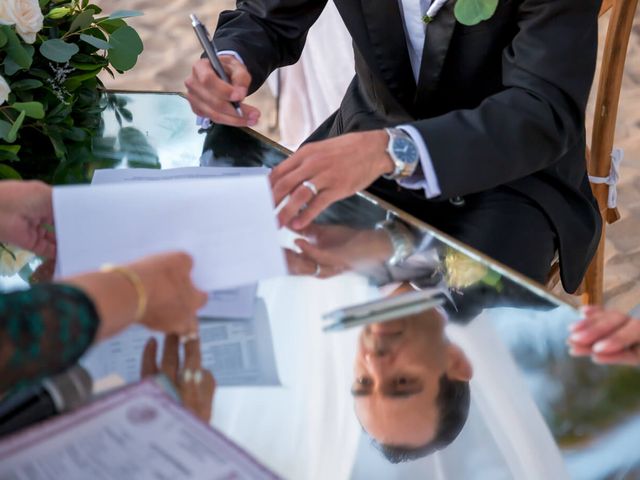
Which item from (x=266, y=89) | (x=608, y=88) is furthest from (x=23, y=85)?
(x=266, y=89)

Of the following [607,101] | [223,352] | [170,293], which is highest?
[170,293]

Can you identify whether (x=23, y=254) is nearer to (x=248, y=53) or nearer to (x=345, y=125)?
(x=248, y=53)

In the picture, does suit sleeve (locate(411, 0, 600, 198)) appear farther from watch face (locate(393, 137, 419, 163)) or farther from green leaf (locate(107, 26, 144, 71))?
green leaf (locate(107, 26, 144, 71))

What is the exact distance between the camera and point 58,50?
1.12 meters

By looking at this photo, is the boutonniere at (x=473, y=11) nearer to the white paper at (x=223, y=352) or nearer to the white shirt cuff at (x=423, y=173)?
the white shirt cuff at (x=423, y=173)

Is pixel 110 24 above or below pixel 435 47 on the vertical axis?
above

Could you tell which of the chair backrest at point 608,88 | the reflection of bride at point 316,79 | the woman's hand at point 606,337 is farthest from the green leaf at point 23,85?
the reflection of bride at point 316,79

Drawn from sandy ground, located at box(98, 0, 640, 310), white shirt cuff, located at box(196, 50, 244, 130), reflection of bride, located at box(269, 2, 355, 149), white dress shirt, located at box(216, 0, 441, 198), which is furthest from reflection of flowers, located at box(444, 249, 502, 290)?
reflection of bride, located at box(269, 2, 355, 149)

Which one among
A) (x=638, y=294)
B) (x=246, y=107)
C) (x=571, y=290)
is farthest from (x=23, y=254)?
(x=638, y=294)

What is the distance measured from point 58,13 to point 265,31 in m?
0.35

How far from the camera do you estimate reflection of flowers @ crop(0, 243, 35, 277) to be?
969 mm

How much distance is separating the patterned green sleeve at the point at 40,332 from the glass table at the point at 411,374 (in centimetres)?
18

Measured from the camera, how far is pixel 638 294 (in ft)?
6.20

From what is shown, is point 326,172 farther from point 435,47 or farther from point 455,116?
point 435,47
